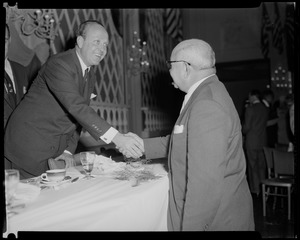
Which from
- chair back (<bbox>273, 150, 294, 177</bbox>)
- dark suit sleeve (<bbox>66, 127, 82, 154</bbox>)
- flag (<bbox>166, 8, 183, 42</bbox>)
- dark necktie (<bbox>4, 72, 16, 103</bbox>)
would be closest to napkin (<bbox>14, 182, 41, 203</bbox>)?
dark suit sleeve (<bbox>66, 127, 82, 154</bbox>)

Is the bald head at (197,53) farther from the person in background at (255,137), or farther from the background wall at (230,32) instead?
the background wall at (230,32)

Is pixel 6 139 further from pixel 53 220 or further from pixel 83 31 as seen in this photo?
pixel 53 220

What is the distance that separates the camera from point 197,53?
132 cm

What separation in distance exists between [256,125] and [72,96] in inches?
150

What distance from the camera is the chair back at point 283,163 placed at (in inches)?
145

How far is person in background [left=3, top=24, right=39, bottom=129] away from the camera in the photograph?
2311 mm

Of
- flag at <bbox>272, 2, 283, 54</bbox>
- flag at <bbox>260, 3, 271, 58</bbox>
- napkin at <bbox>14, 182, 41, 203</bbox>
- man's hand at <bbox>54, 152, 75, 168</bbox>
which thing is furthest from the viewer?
flag at <bbox>272, 2, 283, 54</bbox>

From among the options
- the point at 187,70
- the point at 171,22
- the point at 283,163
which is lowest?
the point at 283,163

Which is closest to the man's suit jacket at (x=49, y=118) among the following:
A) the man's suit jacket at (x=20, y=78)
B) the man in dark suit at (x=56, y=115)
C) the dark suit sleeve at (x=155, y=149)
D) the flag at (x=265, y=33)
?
the man in dark suit at (x=56, y=115)

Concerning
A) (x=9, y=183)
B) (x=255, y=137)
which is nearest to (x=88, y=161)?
(x=9, y=183)

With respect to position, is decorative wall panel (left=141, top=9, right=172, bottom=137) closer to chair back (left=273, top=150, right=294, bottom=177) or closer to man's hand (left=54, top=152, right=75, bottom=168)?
chair back (left=273, top=150, right=294, bottom=177)

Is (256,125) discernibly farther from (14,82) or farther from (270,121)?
(14,82)

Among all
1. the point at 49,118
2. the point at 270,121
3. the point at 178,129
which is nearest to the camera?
the point at 178,129

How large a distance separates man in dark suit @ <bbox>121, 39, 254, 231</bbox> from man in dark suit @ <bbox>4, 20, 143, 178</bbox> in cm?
52
